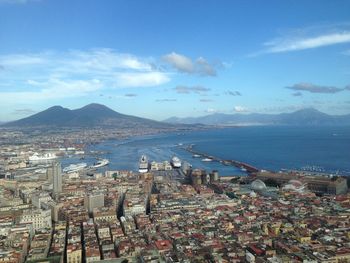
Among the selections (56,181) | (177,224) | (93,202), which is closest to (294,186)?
(177,224)

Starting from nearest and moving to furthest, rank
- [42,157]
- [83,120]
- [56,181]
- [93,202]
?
[93,202] → [56,181] → [42,157] → [83,120]

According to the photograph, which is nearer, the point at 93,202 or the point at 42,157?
the point at 93,202

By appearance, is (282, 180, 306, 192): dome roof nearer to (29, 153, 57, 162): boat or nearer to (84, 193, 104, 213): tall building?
(84, 193, 104, 213): tall building

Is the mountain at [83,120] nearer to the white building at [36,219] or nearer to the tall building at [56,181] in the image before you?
the tall building at [56,181]

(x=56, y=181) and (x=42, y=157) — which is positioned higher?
(x=56, y=181)

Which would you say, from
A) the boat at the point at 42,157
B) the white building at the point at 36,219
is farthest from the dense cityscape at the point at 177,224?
the boat at the point at 42,157

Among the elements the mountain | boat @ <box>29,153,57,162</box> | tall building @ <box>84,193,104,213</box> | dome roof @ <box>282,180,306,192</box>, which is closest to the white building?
tall building @ <box>84,193,104,213</box>

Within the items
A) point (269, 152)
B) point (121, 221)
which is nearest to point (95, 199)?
point (121, 221)

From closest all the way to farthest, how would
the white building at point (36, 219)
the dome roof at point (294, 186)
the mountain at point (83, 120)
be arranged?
the white building at point (36, 219), the dome roof at point (294, 186), the mountain at point (83, 120)

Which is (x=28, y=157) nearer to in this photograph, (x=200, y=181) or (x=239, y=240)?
(x=200, y=181)

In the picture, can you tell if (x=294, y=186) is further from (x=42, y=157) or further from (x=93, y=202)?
(x=42, y=157)
